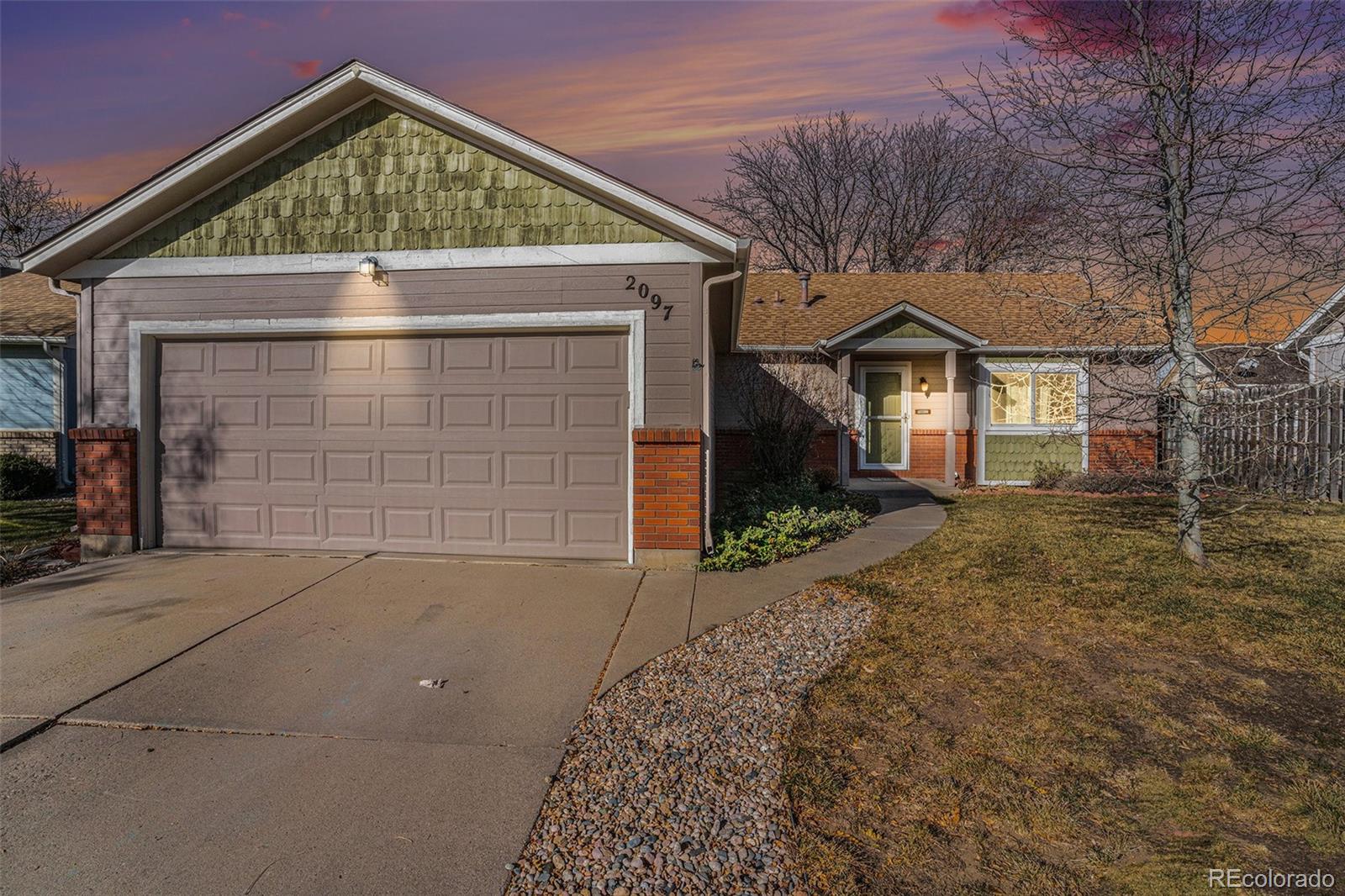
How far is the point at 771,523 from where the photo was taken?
8.13 metres

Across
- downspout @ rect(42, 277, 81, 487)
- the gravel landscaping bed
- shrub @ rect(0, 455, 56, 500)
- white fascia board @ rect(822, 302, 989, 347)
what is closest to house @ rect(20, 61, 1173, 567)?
the gravel landscaping bed

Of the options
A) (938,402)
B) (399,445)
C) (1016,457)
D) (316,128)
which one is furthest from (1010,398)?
(316,128)

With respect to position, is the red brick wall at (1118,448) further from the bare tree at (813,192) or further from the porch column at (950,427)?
the bare tree at (813,192)

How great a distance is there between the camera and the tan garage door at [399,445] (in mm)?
7008

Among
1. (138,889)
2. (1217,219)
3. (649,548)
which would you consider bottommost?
(138,889)

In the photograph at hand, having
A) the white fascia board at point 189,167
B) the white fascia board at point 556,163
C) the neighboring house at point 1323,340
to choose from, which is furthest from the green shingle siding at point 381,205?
the neighboring house at point 1323,340

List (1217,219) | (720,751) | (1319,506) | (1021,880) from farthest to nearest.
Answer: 1. (1319,506)
2. (1217,219)
3. (720,751)
4. (1021,880)

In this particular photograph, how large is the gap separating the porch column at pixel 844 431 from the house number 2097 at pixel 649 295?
732 centimetres

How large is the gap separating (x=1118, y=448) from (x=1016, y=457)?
190 cm

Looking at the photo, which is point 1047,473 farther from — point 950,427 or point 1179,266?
point 1179,266

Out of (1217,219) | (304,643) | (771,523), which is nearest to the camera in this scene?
(304,643)

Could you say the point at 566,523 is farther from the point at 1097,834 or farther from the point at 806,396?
the point at 806,396

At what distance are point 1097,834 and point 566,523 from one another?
5.11 m

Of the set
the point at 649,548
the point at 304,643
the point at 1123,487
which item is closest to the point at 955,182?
the point at 1123,487
